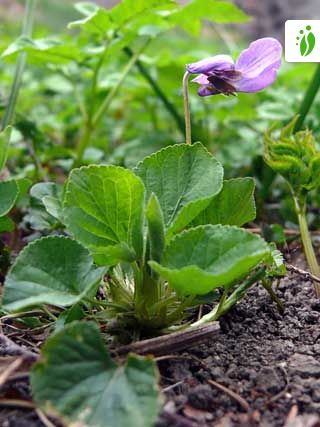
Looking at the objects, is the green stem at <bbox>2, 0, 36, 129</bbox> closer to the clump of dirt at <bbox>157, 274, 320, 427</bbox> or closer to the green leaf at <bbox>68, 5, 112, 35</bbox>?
the green leaf at <bbox>68, 5, 112, 35</bbox>

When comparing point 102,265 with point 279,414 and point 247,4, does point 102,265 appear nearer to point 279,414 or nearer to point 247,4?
point 279,414

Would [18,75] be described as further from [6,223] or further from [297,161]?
[297,161]

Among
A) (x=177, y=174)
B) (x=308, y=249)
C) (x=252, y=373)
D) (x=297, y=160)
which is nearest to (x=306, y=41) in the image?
(x=297, y=160)

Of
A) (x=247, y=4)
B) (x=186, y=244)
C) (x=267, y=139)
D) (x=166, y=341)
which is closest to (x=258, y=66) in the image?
(x=267, y=139)

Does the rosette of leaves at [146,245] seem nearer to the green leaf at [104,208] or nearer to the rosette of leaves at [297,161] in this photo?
the green leaf at [104,208]

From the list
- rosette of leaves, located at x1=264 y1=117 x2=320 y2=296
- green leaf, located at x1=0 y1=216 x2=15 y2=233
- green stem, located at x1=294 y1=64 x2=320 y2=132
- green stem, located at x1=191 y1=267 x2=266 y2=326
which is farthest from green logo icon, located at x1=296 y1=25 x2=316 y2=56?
green leaf, located at x1=0 y1=216 x2=15 y2=233

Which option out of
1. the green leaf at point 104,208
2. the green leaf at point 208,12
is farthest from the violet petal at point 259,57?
the green leaf at point 208,12
